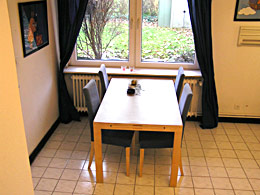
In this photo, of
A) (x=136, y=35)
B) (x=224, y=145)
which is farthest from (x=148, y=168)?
(x=136, y=35)

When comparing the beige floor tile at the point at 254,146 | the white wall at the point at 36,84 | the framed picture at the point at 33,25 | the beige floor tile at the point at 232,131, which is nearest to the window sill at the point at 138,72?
the white wall at the point at 36,84

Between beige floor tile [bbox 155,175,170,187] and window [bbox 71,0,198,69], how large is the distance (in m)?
1.79

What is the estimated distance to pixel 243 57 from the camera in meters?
4.23

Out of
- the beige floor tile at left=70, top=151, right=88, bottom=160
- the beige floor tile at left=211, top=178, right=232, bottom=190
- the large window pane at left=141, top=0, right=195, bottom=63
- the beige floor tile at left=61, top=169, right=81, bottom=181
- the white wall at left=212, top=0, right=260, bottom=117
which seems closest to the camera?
the beige floor tile at left=211, top=178, right=232, bottom=190

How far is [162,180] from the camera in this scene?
10.8 ft

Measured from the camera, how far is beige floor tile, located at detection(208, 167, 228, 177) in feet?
11.1

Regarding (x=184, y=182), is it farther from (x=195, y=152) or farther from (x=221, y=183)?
(x=195, y=152)

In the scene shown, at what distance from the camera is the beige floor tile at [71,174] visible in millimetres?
3301

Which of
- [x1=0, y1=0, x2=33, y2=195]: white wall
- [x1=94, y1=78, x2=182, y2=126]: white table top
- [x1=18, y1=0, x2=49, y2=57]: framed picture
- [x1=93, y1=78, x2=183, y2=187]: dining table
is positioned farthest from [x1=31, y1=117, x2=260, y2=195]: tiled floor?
[x1=0, y1=0, x2=33, y2=195]: white wall

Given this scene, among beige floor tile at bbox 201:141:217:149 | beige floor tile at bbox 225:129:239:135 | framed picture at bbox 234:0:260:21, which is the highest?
framed picture at bbox 234:0:260:21

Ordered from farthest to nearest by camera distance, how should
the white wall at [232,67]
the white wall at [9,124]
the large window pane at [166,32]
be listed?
1. the large window pane at [166,32]
2. the white wall at [232,67]
3. the white wall at [9,124]

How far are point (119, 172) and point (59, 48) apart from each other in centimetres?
204

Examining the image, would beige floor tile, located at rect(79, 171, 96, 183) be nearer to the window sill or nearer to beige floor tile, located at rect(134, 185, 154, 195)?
beige floor tile, located at rect(134, 185, 154, 195)

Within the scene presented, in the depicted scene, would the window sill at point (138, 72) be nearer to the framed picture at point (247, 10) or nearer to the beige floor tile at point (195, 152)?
the framed picture at point (247, 10)
